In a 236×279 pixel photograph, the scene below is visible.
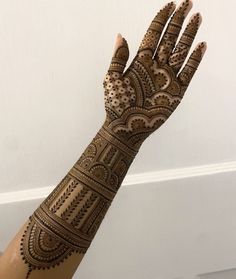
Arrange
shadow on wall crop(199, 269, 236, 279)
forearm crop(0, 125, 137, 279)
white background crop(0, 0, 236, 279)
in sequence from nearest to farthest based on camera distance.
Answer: forearm crop(0, 125, 137, 279), white background crop(0, 0, 236, 279), shadow on wall crop(199, 269, 236, 279)

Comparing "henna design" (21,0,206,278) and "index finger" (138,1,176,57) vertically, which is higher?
"index finger" (138,1,176,57)

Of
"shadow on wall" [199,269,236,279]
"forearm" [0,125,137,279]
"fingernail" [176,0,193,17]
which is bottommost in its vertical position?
"shadow on wall" [199,269,236,279]

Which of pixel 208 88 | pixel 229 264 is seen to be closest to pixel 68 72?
pixel 208 88

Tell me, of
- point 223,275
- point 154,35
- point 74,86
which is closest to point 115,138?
point 154,35

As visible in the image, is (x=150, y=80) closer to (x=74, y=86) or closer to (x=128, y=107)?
(x=128, y=107)

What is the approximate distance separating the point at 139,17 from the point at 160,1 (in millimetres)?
51

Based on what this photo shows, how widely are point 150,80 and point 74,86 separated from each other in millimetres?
280

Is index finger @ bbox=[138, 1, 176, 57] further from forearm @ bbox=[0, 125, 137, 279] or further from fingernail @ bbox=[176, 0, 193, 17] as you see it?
forearm @ bbox=[0, 125, 137, 279]

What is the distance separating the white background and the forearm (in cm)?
26

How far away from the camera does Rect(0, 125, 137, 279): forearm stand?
1.81ft

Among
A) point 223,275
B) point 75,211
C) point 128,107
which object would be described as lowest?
point 223,275

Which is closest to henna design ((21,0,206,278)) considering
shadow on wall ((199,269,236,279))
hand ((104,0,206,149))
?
hand ((104,0,206,149))

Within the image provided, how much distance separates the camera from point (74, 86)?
83 cm

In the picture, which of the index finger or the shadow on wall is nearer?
the index finger
